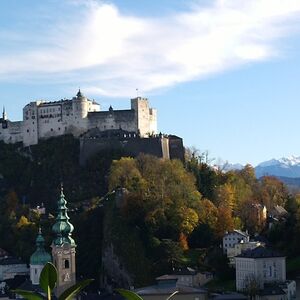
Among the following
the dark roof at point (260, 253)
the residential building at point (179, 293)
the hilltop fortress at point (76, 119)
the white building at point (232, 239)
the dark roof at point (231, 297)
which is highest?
the hilltop fortress at point (76, 119)

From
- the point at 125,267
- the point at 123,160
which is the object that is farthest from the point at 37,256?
the point at 123,160

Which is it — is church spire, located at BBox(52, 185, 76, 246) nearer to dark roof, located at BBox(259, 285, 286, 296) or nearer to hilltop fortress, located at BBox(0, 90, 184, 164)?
dark roof, located at BBox(259, 285, 286, 296)

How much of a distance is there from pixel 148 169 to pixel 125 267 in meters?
12.6

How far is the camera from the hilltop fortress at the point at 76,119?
294 ft

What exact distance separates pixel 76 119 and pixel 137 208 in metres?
25.4

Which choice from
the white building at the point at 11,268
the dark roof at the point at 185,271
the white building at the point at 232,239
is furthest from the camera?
the white building at the point at 11,268

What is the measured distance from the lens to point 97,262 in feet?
232

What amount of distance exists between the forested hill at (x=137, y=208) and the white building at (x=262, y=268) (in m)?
3.29

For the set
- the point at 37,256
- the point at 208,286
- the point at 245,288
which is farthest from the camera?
the point at 37,256

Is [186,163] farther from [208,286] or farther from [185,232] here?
[208,286]

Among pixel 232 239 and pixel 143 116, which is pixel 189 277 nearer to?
pixel 232 239

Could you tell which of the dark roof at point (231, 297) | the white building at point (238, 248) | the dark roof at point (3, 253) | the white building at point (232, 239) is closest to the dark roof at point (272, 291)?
the dark roof at point (231, 297)

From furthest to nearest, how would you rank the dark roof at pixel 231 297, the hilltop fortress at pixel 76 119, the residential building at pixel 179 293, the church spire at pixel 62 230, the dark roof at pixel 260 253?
the hilltop fortress at pixel 76 119
the church spire at pixel 62 230
the dark roof at pixel 260 253
the residential building at pixel 179 293
the dark roof at pixel 231 297

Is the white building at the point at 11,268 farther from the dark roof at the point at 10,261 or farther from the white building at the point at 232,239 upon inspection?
the white building at the point at 232,239
